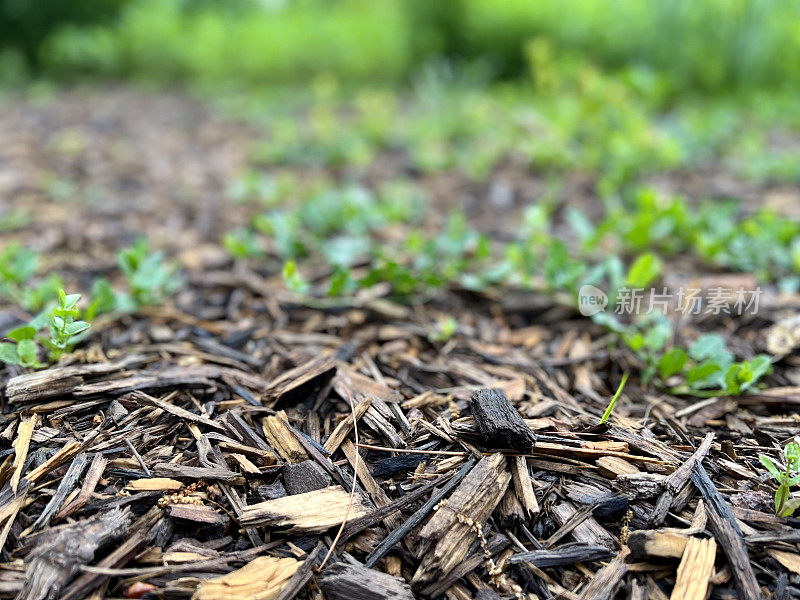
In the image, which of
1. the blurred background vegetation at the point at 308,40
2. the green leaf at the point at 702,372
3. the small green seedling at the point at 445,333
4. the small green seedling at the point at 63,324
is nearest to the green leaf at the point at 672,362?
the green leaf at the point at 702,372

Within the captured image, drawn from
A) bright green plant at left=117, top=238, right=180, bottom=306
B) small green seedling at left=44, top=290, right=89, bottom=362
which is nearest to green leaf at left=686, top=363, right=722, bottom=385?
small green seedling at left=44, top=290, right=89, bottom=362

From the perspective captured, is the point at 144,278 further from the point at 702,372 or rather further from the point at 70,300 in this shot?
the point at 702,372

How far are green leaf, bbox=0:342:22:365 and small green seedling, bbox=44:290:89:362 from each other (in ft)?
0.21

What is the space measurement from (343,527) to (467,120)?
127 inches

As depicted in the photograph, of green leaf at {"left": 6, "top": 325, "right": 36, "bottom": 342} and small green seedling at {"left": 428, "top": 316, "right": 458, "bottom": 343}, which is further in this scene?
small green seedling at {"left": 428, "top": 316, "right": 458, "bottom": 343}

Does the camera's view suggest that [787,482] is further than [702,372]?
No

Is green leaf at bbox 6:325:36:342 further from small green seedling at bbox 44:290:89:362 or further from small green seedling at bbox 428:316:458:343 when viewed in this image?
small green seedling at bbox 428:316:458:343

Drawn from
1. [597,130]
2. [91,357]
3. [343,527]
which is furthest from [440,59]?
[343,527]

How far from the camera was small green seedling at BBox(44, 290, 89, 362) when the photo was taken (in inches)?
49.3

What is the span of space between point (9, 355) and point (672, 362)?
152 centimetres

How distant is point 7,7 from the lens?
18.4ft

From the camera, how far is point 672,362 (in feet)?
4.82

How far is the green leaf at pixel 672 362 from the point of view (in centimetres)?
145

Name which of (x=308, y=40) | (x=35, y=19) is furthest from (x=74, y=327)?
(x=35, y=19)
